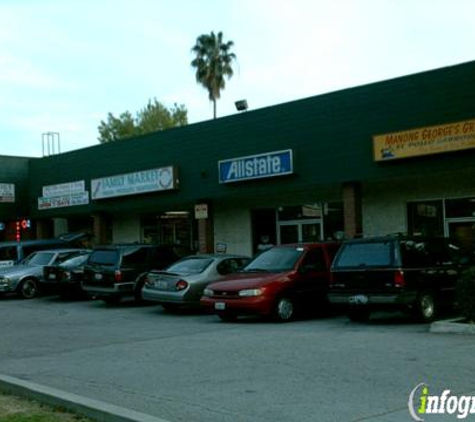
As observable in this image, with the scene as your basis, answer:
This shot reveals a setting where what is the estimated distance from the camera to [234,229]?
27.0 meters

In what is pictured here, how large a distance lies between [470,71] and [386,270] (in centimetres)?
688

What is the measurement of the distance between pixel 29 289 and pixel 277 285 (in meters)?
11.0

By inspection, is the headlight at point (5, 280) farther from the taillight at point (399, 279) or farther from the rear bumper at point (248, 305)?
the taillight at point (399, 279)

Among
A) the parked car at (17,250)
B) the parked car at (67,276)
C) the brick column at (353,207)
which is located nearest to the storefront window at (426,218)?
the brick column at (353,207)

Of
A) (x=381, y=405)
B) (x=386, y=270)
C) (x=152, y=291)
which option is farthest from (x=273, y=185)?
A: (x=381, y=405)

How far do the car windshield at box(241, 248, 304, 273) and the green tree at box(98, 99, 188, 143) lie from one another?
54.7 m

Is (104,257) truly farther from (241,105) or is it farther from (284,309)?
(241,105)

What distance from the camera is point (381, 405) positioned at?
7188 millimetres

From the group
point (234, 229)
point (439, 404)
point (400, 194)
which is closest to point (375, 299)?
point (439, 404)

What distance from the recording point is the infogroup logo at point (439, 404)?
6824 millimetres

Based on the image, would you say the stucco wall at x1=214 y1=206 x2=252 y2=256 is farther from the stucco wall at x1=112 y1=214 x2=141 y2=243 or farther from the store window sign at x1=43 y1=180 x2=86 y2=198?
the store window sign at x1=43 y1=180 x2=86 y2=198

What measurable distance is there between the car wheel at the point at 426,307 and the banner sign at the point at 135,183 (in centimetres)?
1336

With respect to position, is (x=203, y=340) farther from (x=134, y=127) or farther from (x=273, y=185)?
(x=134, y=127)

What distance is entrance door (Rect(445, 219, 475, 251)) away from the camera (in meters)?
20.2
